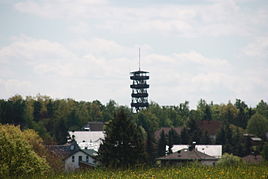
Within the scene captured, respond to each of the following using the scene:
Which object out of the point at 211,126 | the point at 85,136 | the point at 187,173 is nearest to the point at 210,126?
the point at 211,126

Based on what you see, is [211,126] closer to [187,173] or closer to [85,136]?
[85,136]

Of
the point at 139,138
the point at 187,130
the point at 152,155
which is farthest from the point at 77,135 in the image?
the point at 139,138

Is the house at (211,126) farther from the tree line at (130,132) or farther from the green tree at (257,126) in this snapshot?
the green tree at (257,126)

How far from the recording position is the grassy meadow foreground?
24.0m

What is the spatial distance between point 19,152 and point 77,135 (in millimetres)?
99088

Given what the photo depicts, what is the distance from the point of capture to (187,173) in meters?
25.6

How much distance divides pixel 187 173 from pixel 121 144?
3316cm

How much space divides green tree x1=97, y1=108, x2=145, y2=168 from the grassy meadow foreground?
2968 centimetres

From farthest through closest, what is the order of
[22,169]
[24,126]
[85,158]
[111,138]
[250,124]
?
[24,126] → [250,124] → [85,158] → [111,138] → [22,169]

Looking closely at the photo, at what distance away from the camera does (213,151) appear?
114625 millimetres

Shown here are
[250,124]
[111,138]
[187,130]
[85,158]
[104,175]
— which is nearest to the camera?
[104,175]

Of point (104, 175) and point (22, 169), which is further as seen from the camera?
point (22, 169)

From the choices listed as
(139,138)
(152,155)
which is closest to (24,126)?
(152,155)

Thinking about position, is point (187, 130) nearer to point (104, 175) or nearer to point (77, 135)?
point (77, 135)
